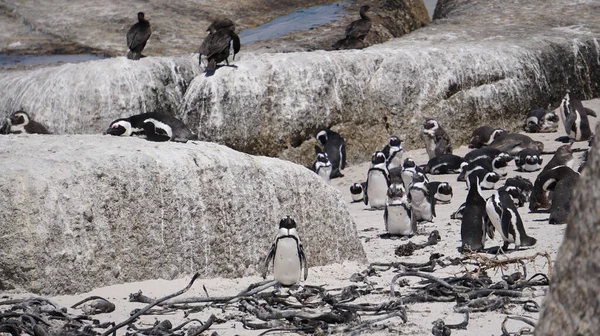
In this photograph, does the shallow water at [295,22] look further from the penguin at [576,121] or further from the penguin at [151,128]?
the penguin at [151,128]

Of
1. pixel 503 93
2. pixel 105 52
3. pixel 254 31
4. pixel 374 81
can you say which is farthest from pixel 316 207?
pixel 254 31

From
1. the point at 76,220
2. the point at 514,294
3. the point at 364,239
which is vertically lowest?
the point at 364,239

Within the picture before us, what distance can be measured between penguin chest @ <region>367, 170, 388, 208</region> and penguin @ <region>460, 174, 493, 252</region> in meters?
3.32

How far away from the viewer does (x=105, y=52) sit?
18656 millimetres

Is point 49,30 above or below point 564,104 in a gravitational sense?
above

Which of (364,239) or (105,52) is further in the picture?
(105,52)

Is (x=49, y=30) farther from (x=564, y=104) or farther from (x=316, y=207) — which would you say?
(x=316, y=207)

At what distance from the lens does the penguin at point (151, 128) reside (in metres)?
7.09

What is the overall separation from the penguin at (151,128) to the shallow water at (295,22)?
11.5 metres

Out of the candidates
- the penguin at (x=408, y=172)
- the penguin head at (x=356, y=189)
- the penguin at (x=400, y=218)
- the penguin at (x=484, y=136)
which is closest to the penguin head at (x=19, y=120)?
the penguin head at (x=356, y=189)

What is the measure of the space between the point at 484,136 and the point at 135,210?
9.90m

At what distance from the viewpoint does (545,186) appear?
10.1 metres

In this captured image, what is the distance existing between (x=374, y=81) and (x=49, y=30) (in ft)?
26.2

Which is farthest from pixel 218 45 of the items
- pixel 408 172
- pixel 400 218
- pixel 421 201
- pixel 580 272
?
pixel 580 272
